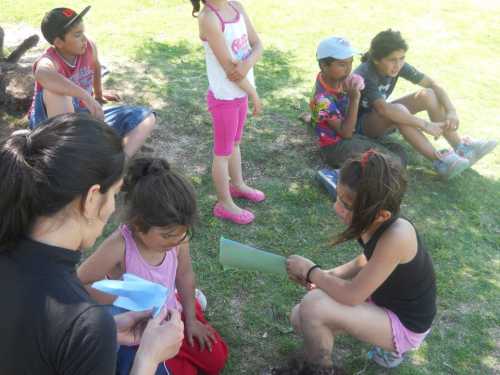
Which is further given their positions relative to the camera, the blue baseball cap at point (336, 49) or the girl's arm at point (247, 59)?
the blue baseball cap at point (336, 49)

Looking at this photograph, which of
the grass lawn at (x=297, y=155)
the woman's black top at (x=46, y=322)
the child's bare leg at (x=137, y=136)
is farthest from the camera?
the child's bare leg at (x=137, y=136)

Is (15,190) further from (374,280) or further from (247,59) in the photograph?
(247,59)

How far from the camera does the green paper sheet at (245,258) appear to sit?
7.49 ft

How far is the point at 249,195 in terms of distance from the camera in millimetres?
3523

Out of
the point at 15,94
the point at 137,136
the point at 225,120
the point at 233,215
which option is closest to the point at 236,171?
the point at 233,215

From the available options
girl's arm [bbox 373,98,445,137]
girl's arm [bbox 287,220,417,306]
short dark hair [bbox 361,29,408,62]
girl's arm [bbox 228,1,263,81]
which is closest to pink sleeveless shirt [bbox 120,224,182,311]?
girl's arm [bbox 287,220,417,306]

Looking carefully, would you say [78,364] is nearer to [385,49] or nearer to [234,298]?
[234,298]

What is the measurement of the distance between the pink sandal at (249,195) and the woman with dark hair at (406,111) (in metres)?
1.08

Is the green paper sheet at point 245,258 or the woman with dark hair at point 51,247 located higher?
the woman with dark hair at point 51,247

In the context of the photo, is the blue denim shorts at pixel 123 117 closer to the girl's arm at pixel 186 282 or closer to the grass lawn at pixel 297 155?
the grass lawn at pixel 297 155

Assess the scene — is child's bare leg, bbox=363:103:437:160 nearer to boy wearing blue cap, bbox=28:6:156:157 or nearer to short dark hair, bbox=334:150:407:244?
boy wearing blue cap, bbox=28:6:156:157

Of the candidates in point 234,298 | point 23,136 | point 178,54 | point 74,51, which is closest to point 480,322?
point 234,298

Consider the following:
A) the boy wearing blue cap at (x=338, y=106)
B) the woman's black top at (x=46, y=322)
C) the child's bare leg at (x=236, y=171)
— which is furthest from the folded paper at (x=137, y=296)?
the boy wearing blue cap at (x=338, y=106)

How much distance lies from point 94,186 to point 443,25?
6759mm
